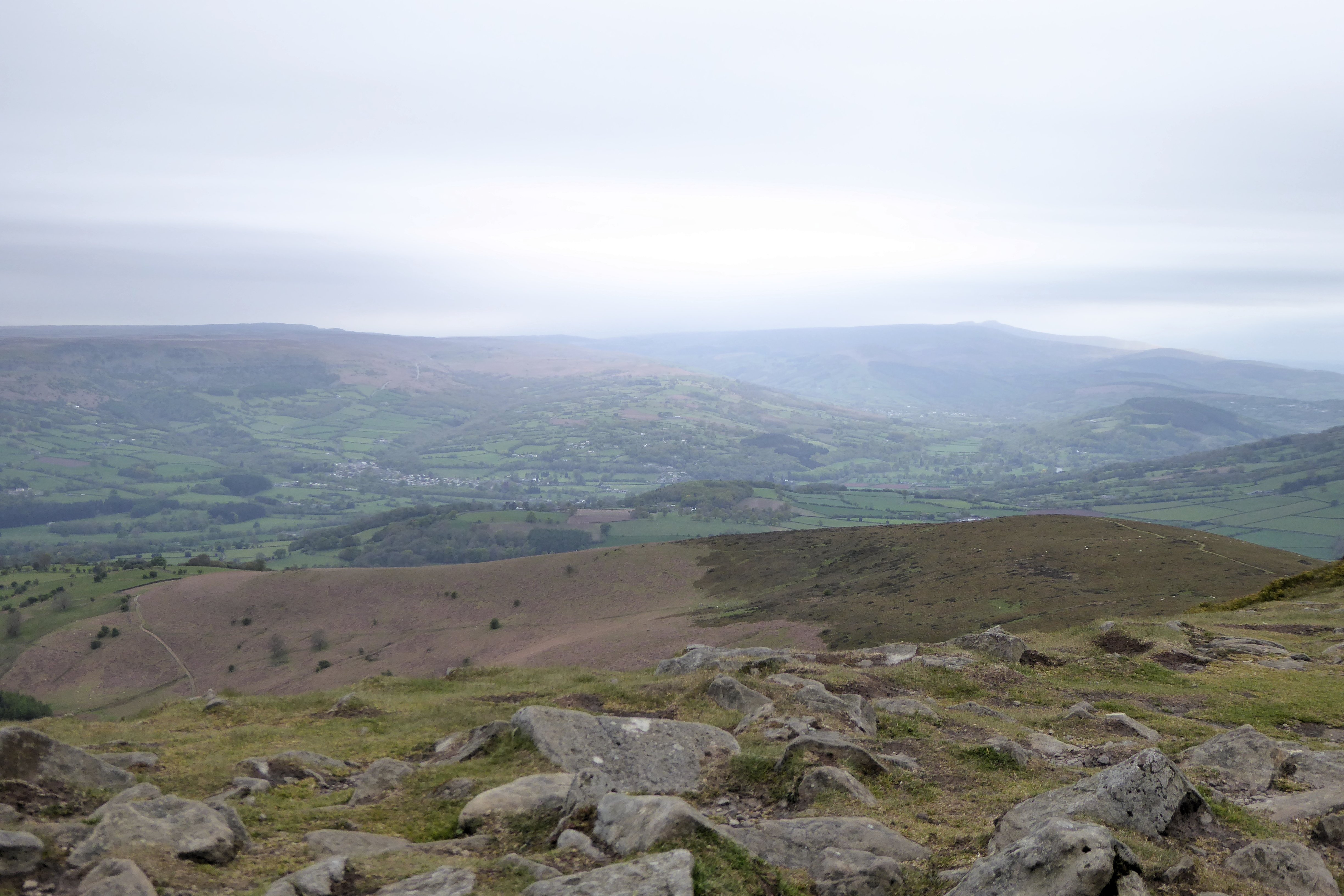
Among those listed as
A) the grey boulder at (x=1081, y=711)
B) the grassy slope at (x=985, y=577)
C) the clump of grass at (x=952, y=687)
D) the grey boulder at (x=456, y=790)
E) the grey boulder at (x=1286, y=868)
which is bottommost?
the grassy slope at (x=985, y=577)

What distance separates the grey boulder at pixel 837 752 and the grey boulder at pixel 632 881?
599 cm

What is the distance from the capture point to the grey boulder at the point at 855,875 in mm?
9664

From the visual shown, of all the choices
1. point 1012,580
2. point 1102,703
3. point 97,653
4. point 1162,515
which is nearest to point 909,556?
point 1012,580

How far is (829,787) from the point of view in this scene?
13.3m

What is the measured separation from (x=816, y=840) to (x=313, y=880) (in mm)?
7101

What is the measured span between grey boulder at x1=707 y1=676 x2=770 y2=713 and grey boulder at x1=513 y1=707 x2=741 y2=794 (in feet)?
9.71

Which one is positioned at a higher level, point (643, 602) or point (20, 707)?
point (643, 602)

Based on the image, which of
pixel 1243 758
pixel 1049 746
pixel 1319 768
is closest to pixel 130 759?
pixel 1049 746

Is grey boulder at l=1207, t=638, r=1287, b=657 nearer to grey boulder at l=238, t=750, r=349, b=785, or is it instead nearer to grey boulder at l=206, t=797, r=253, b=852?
grey boulder at l=238, t=750, r=349, b=785

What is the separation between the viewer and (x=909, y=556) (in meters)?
84.6

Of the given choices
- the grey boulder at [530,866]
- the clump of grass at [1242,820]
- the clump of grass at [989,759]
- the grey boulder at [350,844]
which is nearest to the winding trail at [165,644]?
the grey boulder at [350,844]

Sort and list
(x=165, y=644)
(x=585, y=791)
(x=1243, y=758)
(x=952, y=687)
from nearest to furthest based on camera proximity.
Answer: (x=585, y=791) → (x=1243, y=758) → (x=952, y=687) → (x=165, y=644)

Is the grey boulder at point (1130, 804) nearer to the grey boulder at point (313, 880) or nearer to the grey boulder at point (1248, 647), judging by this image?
the grey boulder at point (313, 880)

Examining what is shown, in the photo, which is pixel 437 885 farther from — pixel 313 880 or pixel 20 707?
pixel 20 707
